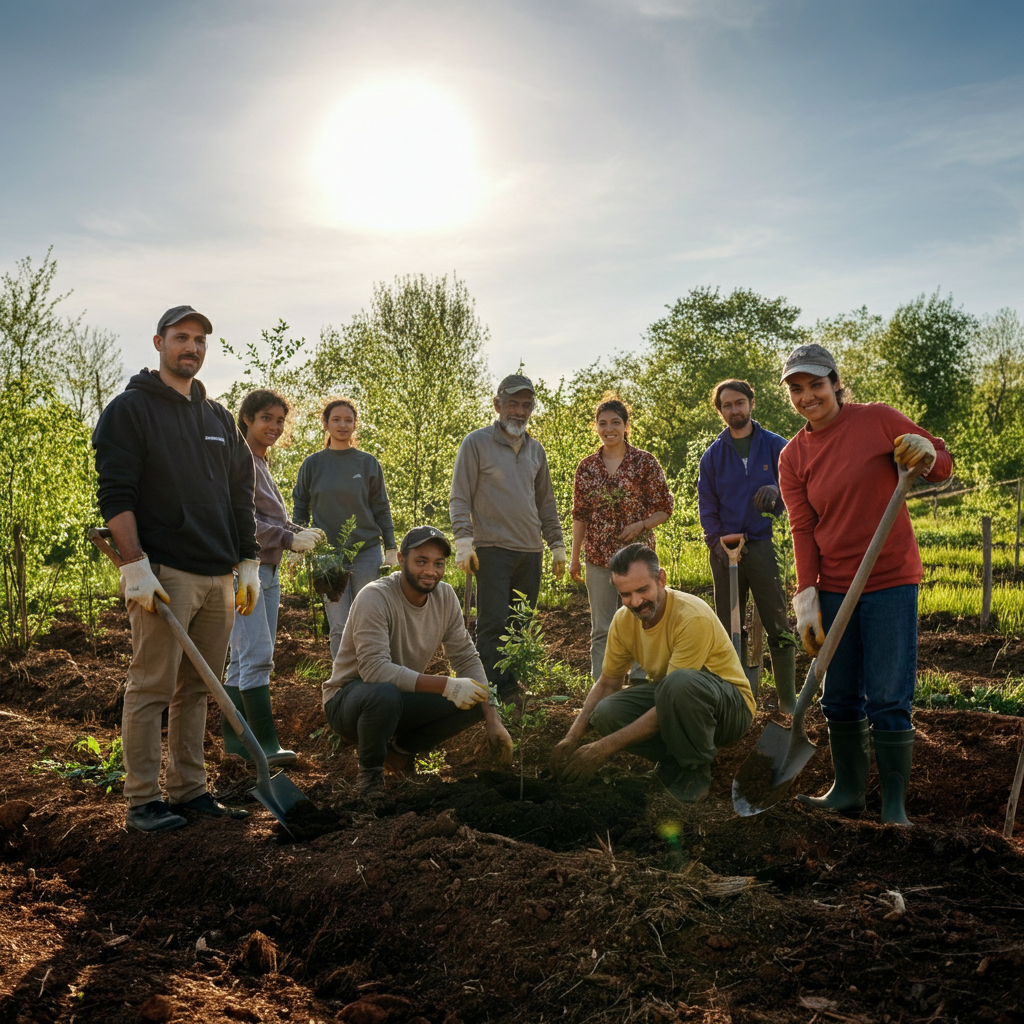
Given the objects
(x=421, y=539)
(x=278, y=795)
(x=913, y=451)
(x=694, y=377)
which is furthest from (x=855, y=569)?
(x=694, y=377)

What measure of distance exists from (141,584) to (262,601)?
49.6 inches

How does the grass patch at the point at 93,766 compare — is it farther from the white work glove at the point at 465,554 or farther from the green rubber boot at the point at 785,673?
the green rubber boot at the point at 785,673

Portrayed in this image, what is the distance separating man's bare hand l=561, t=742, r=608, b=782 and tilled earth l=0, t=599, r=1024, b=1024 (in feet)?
0.30

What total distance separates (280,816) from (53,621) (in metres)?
6.00

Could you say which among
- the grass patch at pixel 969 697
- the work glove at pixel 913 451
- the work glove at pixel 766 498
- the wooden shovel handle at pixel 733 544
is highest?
the work glove at pixel 913 451

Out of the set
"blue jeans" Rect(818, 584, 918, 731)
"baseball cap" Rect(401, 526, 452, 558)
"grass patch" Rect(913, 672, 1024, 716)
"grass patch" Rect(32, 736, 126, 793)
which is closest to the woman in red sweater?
"blue jeans" Rect(818, 584, 918, 731)

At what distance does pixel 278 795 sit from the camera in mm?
3299

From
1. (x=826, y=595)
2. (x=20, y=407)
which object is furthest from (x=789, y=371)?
(x=20, y=407)

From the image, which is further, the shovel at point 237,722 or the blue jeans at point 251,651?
the blue jeans at point 251,651

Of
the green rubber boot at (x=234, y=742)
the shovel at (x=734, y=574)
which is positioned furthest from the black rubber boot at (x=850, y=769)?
the green rubber boot at (x=234, y=742)

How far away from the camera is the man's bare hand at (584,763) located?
3.57 metres

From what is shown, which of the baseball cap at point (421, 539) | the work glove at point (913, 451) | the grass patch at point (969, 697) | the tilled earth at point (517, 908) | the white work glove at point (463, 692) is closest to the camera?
the tilled earth at point (517, 908)

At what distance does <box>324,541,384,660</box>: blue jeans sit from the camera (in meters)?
5.19

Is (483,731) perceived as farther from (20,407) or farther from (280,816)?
(20,407)
